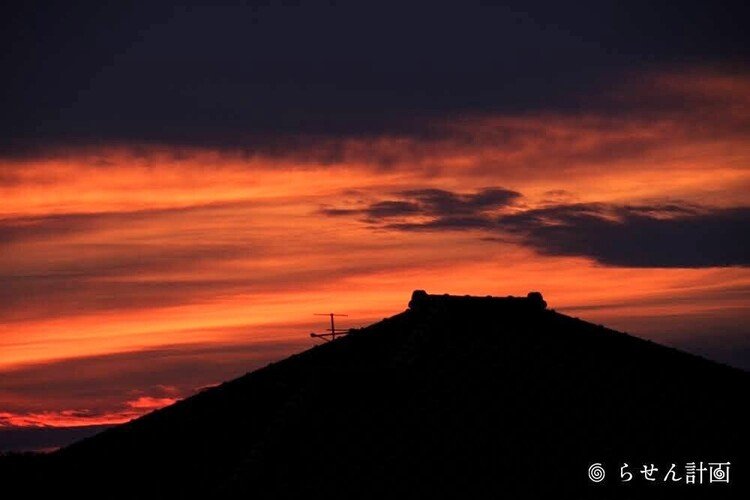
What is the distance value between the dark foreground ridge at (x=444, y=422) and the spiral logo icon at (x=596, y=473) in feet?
0.46

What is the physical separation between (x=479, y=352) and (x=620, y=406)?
3629mm

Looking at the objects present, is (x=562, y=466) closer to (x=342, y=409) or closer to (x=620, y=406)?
(x=620, y=406)

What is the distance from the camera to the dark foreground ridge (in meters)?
27.8

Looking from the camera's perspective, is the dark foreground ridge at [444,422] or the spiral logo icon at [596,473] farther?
the dark foreground ridge at [444,422]

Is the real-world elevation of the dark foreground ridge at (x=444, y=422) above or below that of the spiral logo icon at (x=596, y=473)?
above

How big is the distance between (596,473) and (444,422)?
11.6 ft

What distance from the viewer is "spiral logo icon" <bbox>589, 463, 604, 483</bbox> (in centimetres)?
2761

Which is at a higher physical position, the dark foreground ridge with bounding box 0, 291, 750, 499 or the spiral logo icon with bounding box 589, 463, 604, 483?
the dark foreground ridge with bounding box 0, 291, 750, 499

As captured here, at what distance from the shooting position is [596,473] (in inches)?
1094

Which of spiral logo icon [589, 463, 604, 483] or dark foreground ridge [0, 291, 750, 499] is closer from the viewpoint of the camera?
spiral logo icon [589, 463, 604, 483]

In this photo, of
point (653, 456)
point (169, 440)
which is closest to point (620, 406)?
point (653, 456)

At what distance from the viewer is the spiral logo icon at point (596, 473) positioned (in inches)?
1087

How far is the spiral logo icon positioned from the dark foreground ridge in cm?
14

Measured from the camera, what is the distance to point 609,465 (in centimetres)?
2827
